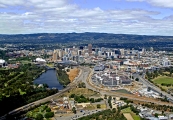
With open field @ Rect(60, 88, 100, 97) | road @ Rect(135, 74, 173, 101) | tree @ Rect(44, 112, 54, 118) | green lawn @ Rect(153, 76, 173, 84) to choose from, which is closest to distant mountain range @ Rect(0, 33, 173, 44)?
green lawn @ Rect(153, 76, 173, 84)

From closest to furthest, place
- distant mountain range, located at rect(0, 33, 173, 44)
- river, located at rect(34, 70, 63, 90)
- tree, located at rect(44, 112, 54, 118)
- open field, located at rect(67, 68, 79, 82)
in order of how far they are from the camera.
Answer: tree, located at rect(44, 112, 54, 118) < river, located at rect(34, 70, 63, 90) < open field, located at rect(67, 68, 79, 82) < distant mountain range, located at rect(0, 33, 173, 44)

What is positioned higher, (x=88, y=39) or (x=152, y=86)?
(x=88, y=39)

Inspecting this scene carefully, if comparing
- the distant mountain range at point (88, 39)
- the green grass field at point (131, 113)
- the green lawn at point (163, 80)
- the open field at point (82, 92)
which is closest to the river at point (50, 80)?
the open field at point (82, 92)

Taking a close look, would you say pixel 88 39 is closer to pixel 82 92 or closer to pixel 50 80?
pixel 50 80

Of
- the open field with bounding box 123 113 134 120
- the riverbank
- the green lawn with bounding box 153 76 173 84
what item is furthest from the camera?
the green lawn with bounding box 153 76 173 84

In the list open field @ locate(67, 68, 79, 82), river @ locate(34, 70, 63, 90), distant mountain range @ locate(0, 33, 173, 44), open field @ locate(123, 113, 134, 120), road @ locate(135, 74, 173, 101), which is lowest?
river @ locate(34, 70, 63, 90)

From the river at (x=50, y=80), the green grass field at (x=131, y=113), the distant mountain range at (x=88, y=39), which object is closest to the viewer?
the green grass field at (x=131, y=113)

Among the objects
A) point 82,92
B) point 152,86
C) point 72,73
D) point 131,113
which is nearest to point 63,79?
point 72,73

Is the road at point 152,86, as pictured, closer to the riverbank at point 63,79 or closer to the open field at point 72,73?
the open field at point 72,73

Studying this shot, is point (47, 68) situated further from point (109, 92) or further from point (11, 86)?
point (11, 86)

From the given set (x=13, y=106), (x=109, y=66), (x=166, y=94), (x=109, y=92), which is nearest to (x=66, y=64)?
(x=109, y=66)

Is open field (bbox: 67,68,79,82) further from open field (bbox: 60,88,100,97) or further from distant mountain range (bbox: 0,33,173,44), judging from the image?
distant mountain range (bbox: 0,33,173,44)

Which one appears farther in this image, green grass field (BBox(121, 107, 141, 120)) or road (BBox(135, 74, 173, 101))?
road (BBox(135, 74, 173, 101))
